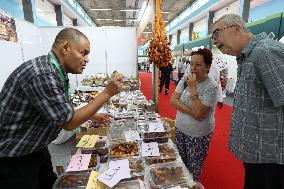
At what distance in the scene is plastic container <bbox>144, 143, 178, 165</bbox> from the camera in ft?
5.34

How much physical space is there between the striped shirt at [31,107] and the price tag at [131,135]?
0.76 metres

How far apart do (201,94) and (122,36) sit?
448cm

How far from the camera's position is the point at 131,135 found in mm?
2004

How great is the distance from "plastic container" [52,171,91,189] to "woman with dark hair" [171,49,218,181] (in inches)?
40.0

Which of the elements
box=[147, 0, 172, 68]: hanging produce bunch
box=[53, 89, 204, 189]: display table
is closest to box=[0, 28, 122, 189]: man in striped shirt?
box=[53, 89, 204, 189]: display table

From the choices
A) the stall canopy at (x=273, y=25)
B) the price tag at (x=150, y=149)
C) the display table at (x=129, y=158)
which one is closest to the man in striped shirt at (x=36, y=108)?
the display table at (x=129, y=158)

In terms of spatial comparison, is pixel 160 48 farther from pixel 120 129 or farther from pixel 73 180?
pixel 73 180

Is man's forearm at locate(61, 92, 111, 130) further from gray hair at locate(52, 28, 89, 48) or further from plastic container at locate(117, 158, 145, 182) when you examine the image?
plastic container at locate(117, 158, 145, 182)

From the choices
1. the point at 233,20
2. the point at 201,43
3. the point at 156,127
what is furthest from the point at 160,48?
the point at 201,43

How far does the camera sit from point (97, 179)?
1.38 m

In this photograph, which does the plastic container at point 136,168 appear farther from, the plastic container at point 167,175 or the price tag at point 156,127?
the price tag at point 156,127

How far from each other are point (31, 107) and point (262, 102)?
134cm

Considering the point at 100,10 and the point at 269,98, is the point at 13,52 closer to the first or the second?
the point at 269,98

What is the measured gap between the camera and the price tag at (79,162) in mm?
1493
